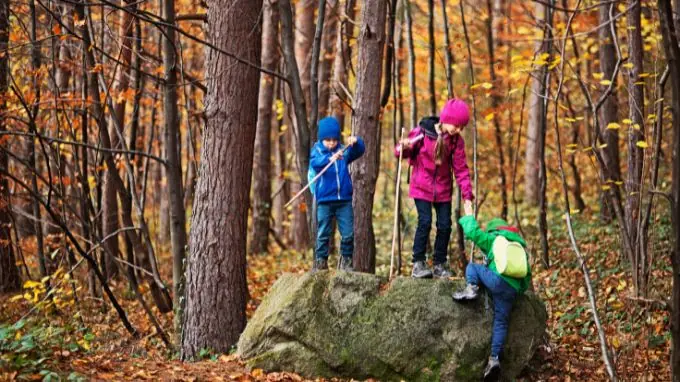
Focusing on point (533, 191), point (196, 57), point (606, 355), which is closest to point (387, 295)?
point (606, 355)

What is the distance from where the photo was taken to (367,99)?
8523mm

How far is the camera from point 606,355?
19.4 feet

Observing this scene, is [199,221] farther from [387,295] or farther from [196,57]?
[196,57]

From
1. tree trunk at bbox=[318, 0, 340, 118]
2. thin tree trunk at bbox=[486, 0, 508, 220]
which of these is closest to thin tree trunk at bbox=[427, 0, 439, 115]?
thin tree trunk at bbox=[486, 0, 508, 220]

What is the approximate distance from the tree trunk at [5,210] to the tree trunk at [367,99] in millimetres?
5990

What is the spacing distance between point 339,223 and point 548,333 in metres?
3.04

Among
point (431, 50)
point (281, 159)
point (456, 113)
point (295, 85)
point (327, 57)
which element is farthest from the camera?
point (281, 159)

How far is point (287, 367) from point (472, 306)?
2.01 m

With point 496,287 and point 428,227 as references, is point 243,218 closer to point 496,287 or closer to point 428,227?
point 428,227

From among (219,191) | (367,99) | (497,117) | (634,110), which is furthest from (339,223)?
(497,117)

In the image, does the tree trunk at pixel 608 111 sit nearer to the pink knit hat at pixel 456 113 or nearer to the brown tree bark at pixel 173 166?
the pink knit hat at pixel 456 113

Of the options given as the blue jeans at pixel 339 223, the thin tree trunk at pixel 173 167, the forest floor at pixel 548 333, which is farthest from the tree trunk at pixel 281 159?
the blue jeans at pixel 339 223

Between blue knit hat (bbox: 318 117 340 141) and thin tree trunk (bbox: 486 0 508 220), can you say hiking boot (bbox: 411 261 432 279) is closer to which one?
blue knit hat (bbox: 318 117 340 141)

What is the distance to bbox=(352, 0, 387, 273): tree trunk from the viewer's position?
852 centimetres
